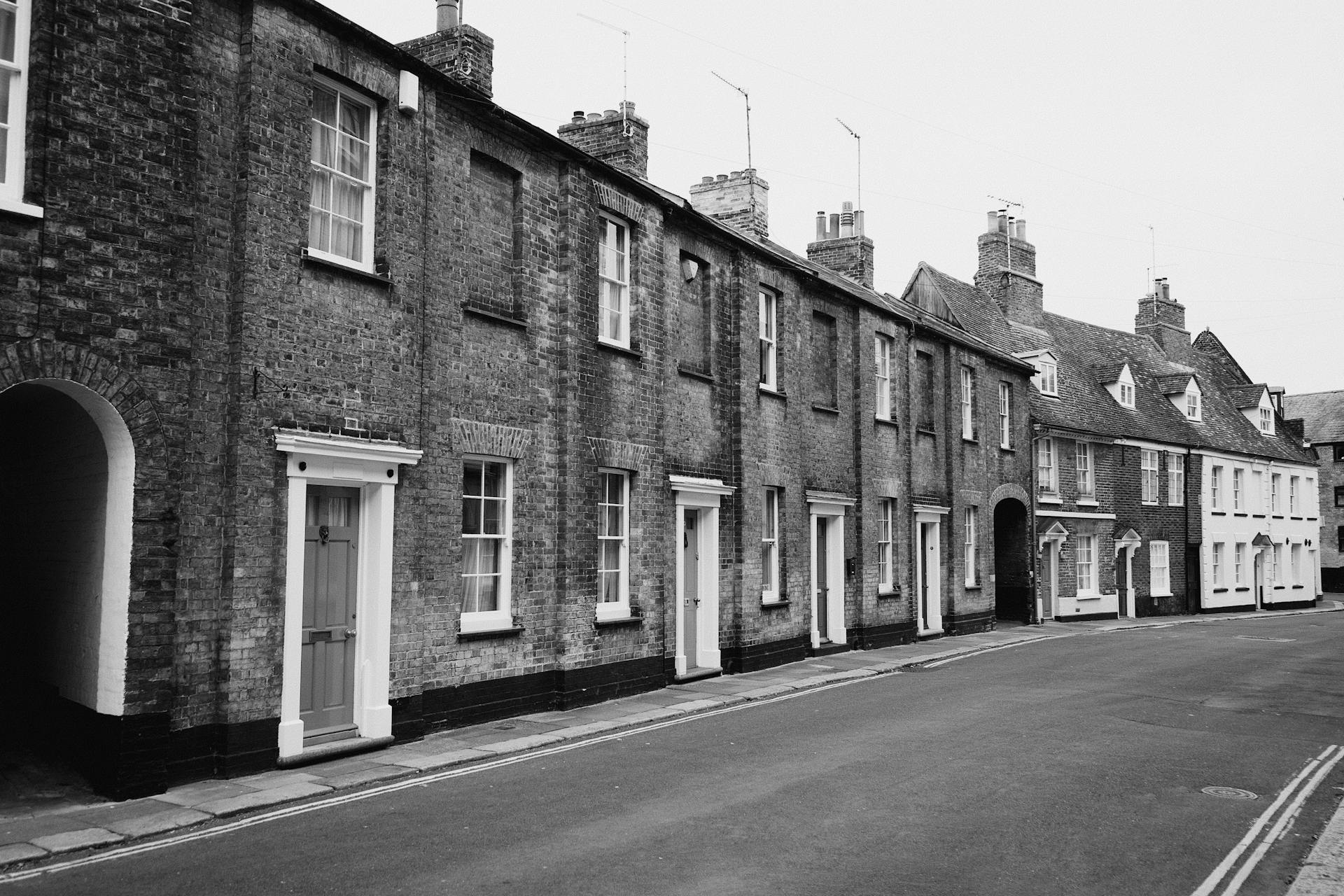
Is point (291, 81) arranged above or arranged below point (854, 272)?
below

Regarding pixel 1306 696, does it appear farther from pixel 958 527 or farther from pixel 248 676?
pixel 248 676

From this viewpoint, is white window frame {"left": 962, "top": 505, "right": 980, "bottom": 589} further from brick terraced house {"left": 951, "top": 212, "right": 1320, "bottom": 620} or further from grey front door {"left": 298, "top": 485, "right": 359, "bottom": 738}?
grey front door {"left": 298, "top": 485, "right": 359, "bottom": 738}

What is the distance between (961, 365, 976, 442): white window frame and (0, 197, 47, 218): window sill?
24.1 meters

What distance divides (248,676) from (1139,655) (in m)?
18.9

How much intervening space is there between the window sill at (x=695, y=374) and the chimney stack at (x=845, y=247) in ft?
36.9

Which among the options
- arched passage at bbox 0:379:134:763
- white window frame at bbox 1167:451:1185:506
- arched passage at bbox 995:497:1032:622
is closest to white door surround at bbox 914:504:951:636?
arched passage at bbox 995:497:1032:622

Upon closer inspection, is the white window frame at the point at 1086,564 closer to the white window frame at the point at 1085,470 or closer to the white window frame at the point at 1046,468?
the white window frame at the point at 1085,470

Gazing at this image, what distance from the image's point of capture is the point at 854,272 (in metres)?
29.2

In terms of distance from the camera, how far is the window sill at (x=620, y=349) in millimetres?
15633

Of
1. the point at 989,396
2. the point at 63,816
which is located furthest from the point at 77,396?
the point at 989,396

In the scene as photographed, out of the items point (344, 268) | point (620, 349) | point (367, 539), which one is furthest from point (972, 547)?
point (344, 268)

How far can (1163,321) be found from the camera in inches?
1951

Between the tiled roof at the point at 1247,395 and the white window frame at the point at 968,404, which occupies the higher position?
the tiled roof at the point at 1247,395

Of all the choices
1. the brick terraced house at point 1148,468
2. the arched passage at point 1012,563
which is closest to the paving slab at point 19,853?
the arched passage at point 1012,563
